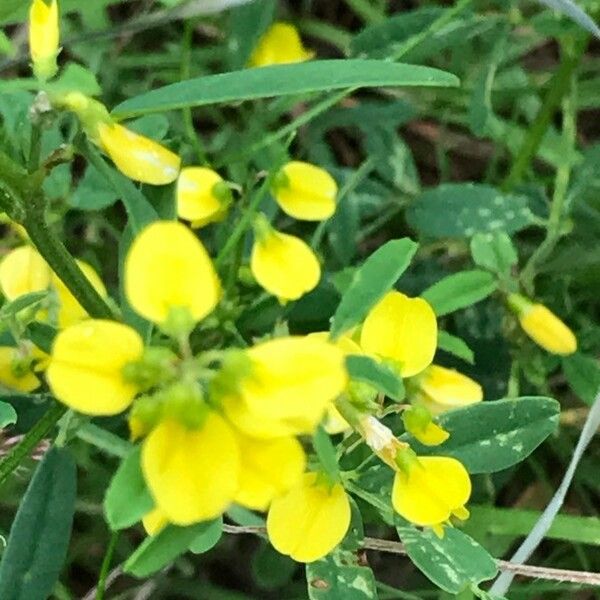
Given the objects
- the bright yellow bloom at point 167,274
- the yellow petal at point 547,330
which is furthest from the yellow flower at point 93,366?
the yellow petal at point 547,330

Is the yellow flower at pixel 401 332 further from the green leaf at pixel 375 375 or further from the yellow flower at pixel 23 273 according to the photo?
the yellow flower at pixel 23 273

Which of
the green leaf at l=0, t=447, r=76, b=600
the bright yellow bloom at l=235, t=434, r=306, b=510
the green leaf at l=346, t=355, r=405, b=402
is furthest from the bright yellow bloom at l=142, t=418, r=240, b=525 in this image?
the green leaf at l=0, t=447, r=76, b=600

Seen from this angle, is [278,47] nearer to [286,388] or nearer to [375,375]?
[375,375]

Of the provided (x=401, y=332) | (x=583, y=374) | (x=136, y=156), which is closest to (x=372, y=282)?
(x=401, y=332)

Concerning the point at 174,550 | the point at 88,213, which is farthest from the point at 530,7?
the point at 174,550

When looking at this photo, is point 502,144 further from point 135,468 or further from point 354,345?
point 135,468
